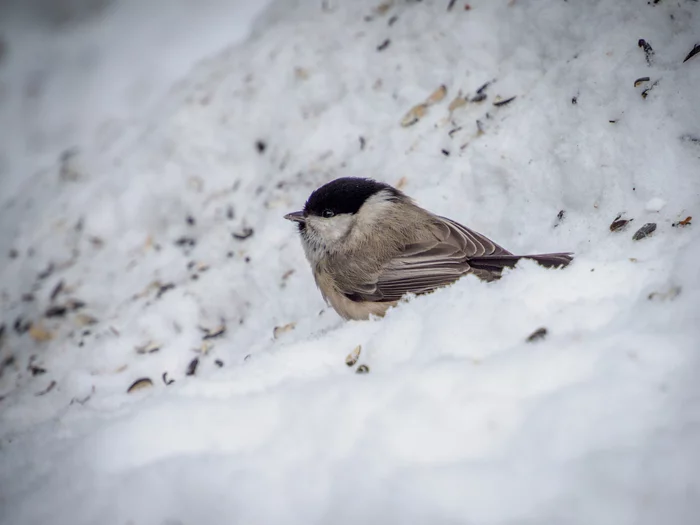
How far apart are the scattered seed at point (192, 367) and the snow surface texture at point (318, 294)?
19mm

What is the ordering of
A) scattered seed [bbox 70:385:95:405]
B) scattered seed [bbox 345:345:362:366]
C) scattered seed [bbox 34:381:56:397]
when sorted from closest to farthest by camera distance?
1. scattered seed [bbox 345:345:362:366]
2. scattered seed [bbox 70:385:95:405]
3. scattered seed [bbox 34:381:56:397]

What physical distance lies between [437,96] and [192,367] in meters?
1.92

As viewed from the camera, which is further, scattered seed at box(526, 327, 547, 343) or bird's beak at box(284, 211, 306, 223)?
bird's beak at box(284, 211, 306, 223)

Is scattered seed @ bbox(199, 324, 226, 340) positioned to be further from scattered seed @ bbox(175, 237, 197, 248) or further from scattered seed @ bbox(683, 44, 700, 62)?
scattered seed @ bbox(683, 44, 700, 62)

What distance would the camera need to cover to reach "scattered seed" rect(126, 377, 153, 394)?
8.95 ft

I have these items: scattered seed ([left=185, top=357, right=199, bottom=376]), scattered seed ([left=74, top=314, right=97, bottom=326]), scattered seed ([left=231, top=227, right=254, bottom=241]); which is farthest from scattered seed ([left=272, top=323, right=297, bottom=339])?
scattered seed ([left=74, top=314, right=97, bottom=326])

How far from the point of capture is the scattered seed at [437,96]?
3319 millimetres

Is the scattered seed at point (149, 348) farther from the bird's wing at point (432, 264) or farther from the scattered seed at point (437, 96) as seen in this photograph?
the scattered seed at point (437, 96)

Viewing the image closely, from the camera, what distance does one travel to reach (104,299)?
3.55 meters

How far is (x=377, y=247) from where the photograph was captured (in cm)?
258

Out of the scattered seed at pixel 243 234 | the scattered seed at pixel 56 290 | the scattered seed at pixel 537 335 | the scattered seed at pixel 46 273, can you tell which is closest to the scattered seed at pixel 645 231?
the scattered seed at pixel 537 335

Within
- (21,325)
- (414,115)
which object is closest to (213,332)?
(21,325)

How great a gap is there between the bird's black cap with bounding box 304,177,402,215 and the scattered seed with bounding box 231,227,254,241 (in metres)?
0.86

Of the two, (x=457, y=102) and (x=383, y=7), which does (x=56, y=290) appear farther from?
(x=383, y=7)
